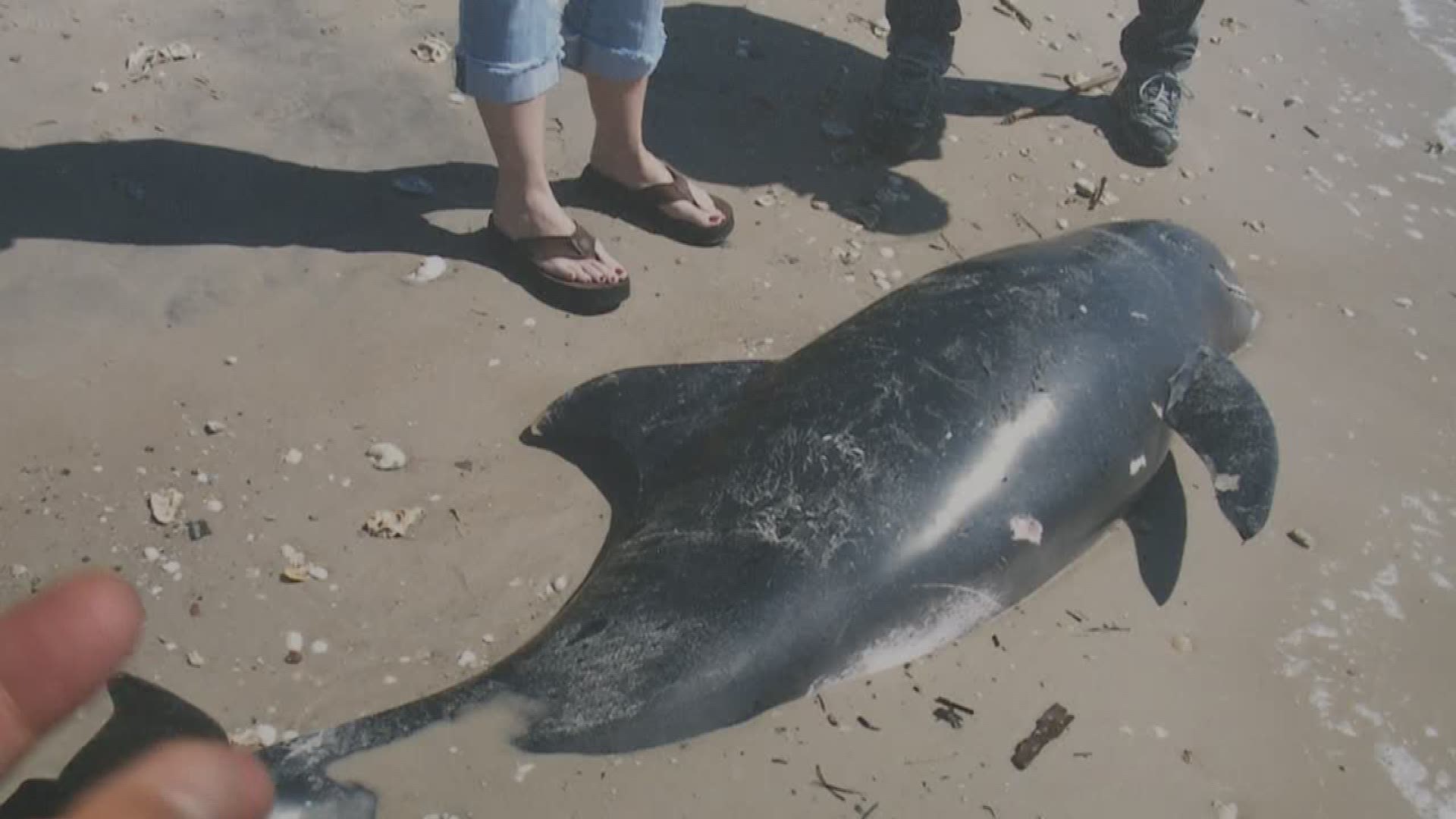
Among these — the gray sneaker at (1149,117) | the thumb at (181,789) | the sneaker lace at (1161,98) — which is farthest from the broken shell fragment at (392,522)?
the sneaker lace at (1161,98)

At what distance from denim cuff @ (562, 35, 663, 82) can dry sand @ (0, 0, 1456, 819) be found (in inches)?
19.3

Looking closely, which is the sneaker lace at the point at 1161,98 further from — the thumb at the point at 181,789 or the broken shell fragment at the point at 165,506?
the thumb at the point at 181,789

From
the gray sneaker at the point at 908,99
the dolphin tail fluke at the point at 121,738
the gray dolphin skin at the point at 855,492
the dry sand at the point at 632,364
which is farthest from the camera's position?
the gray sneaker at the point at 908,99

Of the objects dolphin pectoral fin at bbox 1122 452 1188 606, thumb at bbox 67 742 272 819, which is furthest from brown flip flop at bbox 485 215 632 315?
thumb at bbox 67 742 272 819

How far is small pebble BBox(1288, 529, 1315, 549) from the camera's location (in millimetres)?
3213

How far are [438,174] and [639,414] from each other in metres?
1.40

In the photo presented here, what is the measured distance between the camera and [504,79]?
324cm

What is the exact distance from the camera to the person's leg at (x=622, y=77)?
3508mm

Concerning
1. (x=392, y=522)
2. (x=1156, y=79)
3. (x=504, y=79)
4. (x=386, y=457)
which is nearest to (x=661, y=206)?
(x=504, y=79)

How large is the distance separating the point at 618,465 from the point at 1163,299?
1.41 meters

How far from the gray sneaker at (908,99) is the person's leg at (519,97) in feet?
4.05

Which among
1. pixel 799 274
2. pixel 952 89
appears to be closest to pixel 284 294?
pixel 799 274

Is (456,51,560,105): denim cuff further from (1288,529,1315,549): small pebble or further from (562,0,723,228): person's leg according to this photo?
A: (1288,529,1315,549): small pebble

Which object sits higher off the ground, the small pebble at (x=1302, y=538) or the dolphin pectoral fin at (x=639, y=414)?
the dolphin pectoral fin at (x=639, y=414)
